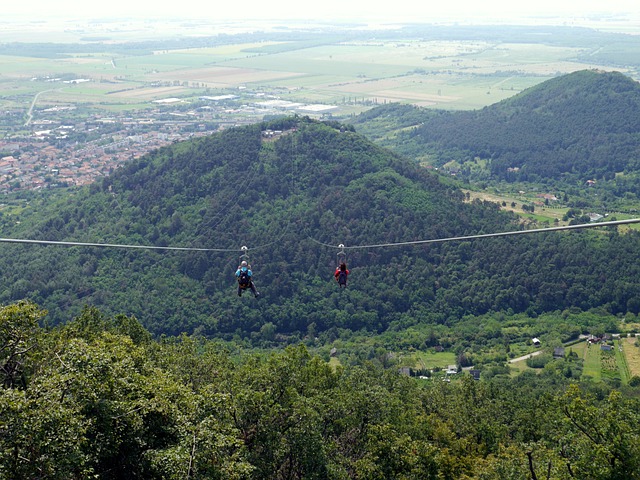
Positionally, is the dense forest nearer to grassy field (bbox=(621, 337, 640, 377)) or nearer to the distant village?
grassy field (bbox=(621, 337, 640, 377))

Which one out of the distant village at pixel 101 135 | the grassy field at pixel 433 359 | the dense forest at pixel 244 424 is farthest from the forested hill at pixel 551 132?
the dense forest at pixel 244 424

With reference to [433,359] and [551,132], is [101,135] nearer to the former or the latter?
[551,132]

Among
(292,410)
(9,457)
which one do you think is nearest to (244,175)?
(292,410)

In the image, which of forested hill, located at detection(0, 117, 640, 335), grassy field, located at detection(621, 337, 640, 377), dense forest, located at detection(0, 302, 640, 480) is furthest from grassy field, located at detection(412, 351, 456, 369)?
dense forest, located at detection(0, 302, 640, 480)

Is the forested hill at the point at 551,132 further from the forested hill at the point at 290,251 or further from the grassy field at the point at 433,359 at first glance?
the grassy field at the point at 433,359

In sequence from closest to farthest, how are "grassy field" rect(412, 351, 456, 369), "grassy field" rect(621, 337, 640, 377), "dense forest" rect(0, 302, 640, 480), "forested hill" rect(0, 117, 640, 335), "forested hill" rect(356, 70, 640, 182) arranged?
1. "dense forest" rect(0, 302, 640, 480)
2. "grassy field" rect(621, 337, 640, 377)
3. "grassy field" rect(412, 351, 456, 369)
4. "forested hill" rect(0, 117, 640, 335)
5. "forested hill" rect(356, 70, 640, 182)

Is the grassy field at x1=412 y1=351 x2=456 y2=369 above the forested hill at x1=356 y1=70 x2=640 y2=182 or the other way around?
the other way around

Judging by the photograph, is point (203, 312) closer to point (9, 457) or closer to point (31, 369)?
point (31, 369)
